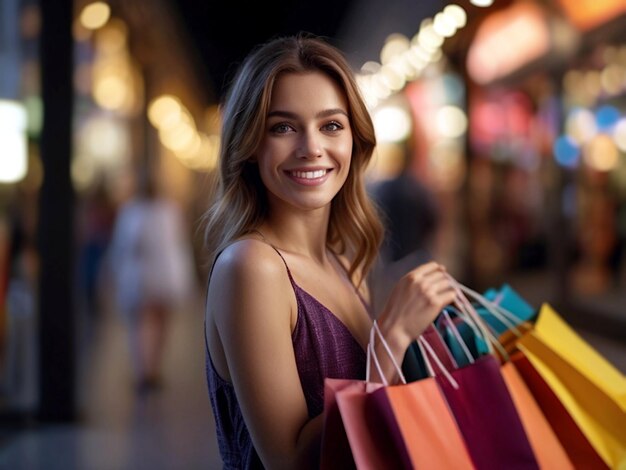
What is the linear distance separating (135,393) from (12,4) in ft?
10.5

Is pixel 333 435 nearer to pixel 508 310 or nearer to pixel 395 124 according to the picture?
pixel 508 310

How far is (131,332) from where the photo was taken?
263 inches

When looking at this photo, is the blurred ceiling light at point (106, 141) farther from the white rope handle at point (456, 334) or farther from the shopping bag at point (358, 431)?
the shopping bag at point (358, 431)

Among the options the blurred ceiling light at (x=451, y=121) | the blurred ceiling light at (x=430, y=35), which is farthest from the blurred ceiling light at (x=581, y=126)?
the blurred ceiling light at (x=430, y=35)

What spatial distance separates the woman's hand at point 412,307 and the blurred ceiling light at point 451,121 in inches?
398

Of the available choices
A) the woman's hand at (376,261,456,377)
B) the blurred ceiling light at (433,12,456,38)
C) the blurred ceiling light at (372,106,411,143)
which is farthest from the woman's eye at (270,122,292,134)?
the blurred ceiling light at (372,106,411,143)

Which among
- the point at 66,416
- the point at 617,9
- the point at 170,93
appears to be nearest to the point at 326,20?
the point at 170,93

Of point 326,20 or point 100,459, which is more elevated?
point 326,20

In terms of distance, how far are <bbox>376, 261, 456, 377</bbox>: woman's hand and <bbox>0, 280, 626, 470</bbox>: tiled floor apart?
322 cm

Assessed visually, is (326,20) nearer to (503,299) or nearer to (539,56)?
(539,56)

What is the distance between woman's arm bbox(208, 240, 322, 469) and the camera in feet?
4.58

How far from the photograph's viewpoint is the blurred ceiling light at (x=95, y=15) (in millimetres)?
6418

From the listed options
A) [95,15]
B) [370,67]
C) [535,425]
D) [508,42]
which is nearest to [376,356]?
[535,425]

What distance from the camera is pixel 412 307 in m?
1.47
